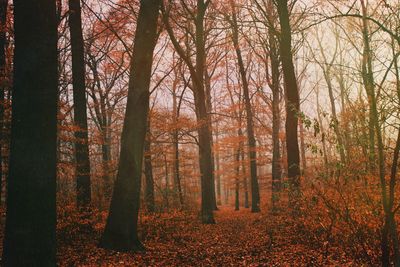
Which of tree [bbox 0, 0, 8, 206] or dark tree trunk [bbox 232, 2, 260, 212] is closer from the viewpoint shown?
tree [bbox 0, 0, 8, 206]

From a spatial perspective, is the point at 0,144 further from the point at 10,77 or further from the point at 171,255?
the point at 171,255

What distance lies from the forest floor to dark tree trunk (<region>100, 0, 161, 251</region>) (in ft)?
1.36

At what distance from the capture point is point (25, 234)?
429 centimetres

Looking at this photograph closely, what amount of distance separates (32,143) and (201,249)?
557cm

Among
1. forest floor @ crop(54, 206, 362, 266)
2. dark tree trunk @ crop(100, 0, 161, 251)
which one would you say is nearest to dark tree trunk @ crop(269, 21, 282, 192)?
forest floor @ crop(54, 206, 362, 266)

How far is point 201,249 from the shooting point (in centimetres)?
867

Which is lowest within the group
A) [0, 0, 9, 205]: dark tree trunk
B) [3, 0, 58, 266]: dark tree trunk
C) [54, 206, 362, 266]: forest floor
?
[54, 206, 362, 266]: forest floor

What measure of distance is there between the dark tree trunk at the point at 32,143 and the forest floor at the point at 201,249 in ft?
7.64

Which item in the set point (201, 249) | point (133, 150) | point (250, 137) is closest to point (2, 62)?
point (133, 150)

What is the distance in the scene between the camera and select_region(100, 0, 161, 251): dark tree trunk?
764 cm

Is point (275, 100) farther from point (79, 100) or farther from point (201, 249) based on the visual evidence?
point (201, 249)

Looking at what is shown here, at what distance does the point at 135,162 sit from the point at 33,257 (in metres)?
3.79

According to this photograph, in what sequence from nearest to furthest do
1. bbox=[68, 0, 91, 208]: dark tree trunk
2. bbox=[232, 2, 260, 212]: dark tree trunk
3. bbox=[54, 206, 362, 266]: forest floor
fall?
bbox=[54, 206, 362, 266]: forest floor < bbox=[68, 0, 91, 208]: dark tree trunk < bbox=[232, 2, 260, 212]: dark tree trunk

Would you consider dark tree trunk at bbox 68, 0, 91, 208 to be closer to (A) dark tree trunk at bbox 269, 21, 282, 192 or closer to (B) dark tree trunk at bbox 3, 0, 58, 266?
(B) dark tree trunk at bbox 3, 0, 58, 266
